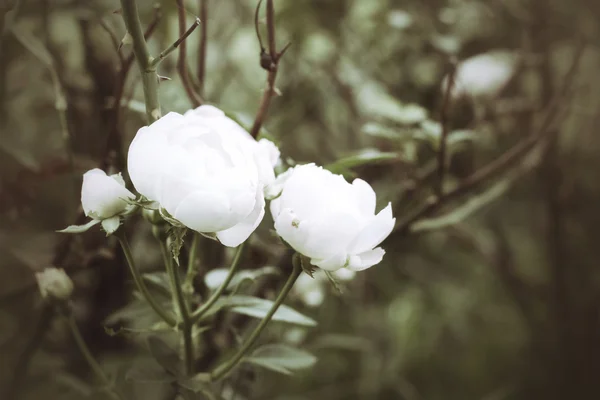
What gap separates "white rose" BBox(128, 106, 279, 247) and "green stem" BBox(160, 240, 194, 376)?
0.04m

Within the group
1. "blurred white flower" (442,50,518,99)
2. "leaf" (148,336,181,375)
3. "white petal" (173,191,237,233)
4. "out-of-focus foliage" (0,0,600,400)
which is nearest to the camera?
"white petal" (173,191,237,233)

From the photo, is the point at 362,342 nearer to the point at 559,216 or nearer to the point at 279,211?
the point at 559,216

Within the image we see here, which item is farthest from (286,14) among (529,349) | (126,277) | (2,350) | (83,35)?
(529,349)

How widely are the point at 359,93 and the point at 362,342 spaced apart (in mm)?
303

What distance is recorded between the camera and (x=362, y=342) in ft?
2.29

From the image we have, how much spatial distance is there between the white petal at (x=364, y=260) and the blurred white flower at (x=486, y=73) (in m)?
0.42

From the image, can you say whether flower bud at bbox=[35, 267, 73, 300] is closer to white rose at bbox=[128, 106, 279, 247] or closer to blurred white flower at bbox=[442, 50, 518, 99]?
white rose at bbox=[128, 106, 279, 247]

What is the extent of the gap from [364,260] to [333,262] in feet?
0.07

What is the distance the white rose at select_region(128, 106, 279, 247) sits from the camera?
0.77ft

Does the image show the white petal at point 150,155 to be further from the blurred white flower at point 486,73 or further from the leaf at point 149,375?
the blurred white flower at point 486,73

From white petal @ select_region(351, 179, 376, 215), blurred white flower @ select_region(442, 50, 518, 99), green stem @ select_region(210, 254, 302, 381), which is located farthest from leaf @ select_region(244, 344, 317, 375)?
blurred white flower @ select_region(442, 50, 518, 99)

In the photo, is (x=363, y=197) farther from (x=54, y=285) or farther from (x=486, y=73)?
(x=486, y=73)

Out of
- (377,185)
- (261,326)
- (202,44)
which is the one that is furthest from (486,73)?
(261,326)

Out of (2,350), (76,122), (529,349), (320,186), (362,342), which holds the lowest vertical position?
(529,349)
